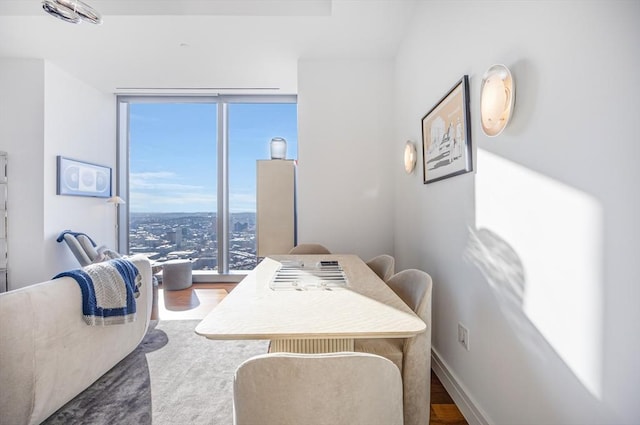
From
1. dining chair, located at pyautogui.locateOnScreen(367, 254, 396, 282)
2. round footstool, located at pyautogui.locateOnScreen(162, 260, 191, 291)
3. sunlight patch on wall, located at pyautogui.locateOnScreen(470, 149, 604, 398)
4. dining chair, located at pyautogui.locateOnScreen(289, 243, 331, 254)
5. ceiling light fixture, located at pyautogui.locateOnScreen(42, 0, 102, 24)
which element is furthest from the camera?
round footstool, located at pyautogui.locateOnScreen(162, 260, 191, 291)

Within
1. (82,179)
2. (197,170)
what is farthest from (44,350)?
(197,170)

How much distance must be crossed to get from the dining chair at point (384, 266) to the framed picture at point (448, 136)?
68 centimetres

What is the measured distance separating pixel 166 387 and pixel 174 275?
98.8 inches

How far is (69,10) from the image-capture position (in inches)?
77.1

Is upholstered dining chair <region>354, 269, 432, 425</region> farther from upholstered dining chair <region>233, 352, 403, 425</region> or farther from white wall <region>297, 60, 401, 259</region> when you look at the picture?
white wall <region>297, 60, 401, 259</region>

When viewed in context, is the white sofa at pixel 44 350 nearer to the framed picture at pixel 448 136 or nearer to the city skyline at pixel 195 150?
the framed picture at pixel 448 136

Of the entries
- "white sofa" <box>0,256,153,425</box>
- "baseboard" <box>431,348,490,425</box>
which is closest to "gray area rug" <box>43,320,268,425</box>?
"white sofa" <box>0,256,153,425</box>

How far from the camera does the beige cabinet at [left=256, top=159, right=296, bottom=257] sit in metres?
3.58

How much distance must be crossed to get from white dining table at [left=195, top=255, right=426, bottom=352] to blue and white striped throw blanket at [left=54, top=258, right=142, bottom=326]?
90 cm

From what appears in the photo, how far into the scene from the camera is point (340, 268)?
6.40ft

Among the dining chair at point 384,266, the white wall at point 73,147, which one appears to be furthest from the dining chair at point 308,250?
the white wall at point 73,147

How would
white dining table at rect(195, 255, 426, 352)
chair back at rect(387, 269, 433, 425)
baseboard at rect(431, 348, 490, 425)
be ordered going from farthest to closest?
baseboard at rect(431, 348, 490, 425), chair back at rect(387, 269, 433, 425), white dining table at rect(195, 255, 426, 352)

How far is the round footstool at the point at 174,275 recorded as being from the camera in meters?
4.12

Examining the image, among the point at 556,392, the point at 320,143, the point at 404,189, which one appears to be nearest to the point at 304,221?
the point at 320,143
